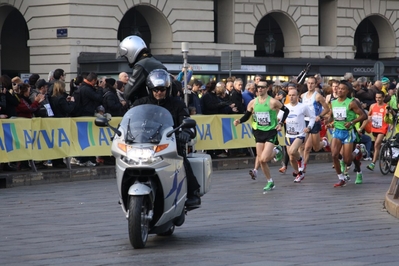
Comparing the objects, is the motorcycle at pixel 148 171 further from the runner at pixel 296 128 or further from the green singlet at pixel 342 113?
the runner at pixel 296 128

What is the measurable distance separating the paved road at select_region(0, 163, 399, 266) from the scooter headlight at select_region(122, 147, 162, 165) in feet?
2.83

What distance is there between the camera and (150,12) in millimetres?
42438

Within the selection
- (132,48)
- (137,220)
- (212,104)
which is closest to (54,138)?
(212,104)

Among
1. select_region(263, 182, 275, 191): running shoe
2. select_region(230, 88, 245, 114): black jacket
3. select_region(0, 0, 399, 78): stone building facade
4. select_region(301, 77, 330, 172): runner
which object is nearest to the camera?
select_region(263, 182, 275, 191): running shoe

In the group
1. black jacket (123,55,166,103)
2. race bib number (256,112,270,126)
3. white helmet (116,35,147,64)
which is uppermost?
white helmet (116,35,147,64)

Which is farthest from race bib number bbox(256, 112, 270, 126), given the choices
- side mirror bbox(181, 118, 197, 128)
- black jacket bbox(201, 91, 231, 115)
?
side mirror bbox(181, 118, 197, 128)

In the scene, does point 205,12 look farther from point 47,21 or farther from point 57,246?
point 57,246

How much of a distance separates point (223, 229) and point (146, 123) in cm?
205

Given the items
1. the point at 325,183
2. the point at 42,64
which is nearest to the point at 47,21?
the point at 42,64

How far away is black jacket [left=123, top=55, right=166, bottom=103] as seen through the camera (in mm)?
11320

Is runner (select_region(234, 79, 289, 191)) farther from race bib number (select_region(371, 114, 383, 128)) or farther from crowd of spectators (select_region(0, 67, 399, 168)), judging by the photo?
race bib number (select_region(371, 114, 383, 128))

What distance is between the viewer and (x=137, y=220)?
9.95 meters

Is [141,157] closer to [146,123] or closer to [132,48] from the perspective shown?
[146,123]

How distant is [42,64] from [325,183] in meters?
23.4
